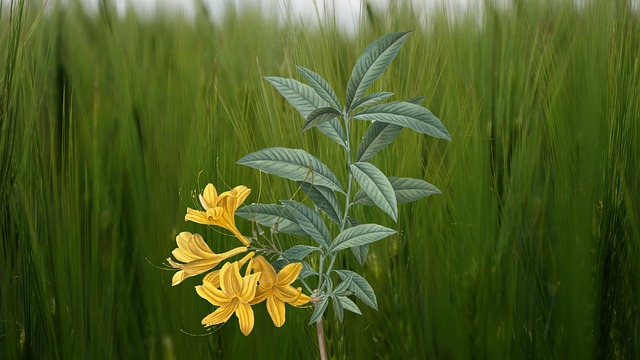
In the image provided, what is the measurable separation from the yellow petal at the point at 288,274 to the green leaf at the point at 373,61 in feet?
0.52

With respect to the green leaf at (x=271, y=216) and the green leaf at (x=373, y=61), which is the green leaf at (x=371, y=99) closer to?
the green leaf at (x=373, y=61)

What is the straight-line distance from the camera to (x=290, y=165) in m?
0.65

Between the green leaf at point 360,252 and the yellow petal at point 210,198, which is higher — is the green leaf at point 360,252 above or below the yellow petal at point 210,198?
below

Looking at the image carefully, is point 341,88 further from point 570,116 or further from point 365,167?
point 570,116

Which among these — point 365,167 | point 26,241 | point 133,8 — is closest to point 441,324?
point 365,167

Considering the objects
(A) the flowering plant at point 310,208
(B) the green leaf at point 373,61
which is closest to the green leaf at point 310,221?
(A) the flowering plant at point 310,208

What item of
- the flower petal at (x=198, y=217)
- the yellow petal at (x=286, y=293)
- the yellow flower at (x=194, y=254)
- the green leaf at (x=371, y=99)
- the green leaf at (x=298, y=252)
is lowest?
the yellow petal at (x=286, y=293)

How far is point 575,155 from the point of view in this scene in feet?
2.92

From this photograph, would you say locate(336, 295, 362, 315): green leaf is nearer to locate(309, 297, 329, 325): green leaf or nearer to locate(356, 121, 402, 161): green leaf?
locate(309, 297, 329, 325): green leaf

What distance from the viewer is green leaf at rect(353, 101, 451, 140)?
63 cm

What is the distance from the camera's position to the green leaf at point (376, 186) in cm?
62

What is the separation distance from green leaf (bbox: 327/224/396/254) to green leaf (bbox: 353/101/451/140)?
0.09 m

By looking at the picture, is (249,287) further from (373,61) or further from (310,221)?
(373,61)

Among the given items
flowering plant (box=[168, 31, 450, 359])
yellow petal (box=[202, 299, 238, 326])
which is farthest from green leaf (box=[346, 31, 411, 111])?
yellow petal (box=[202, 299, 238, 326])
